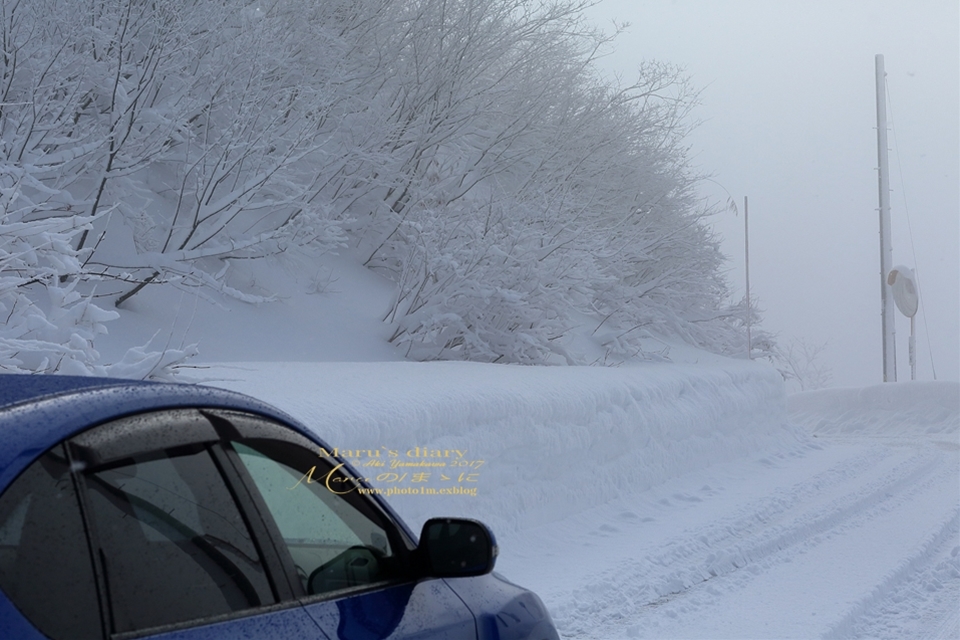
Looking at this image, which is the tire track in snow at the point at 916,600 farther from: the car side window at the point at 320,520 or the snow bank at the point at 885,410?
the snow bank at the point at 885,410

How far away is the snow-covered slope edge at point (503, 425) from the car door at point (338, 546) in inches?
145

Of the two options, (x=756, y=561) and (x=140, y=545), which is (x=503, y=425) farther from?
(x=140, y=545)

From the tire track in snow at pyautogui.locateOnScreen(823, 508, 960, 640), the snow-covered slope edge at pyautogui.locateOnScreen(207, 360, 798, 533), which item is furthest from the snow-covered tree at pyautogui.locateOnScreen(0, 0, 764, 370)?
the tire track in snow at pyautogui.locateOnScreen(823, 508, 960, 640)

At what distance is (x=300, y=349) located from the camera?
36.3 ft

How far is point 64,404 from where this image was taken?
151cm

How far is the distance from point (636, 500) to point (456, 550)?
A: 292 inches

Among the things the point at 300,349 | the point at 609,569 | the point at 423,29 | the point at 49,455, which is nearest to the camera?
the point at 49,455

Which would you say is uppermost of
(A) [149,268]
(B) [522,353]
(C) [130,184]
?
(C) [130,184]

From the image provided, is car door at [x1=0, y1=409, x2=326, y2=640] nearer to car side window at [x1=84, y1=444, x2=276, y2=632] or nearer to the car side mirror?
car side window at [x1=84, y1=444, x2=276, y2=632]

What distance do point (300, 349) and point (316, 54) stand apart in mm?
3913

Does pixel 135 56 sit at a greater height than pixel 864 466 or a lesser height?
greater

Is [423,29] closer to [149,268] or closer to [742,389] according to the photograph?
[149,268]

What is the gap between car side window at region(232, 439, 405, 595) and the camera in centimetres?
196

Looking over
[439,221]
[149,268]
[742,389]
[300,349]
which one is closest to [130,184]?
[149,268]
